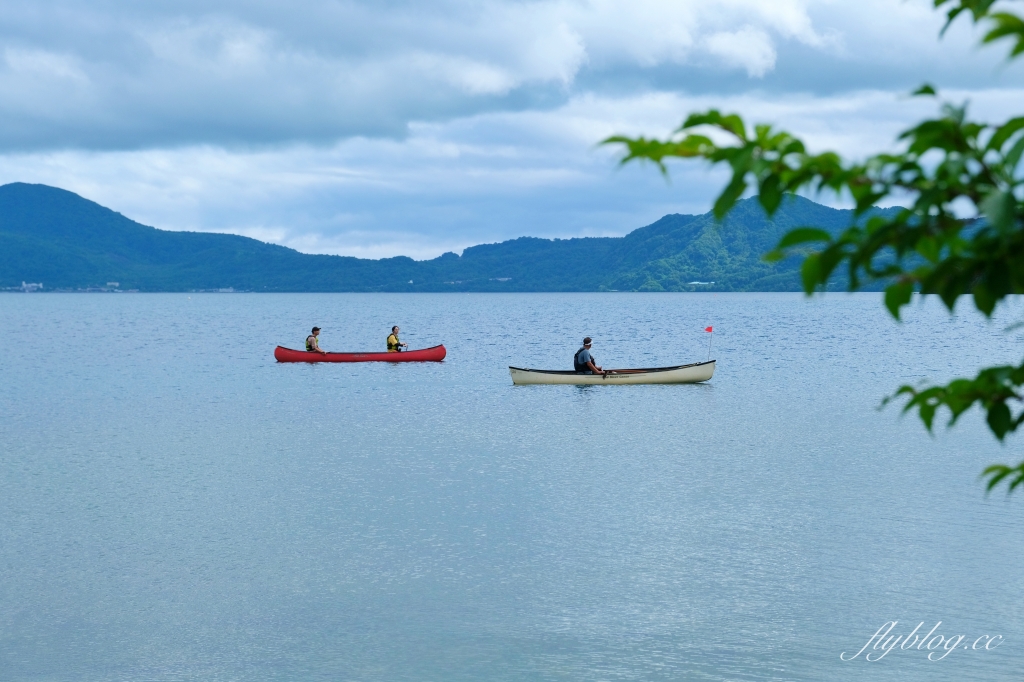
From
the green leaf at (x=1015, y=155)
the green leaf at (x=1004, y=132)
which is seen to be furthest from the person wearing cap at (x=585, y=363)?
the green leaf at (x=1015, y=155)

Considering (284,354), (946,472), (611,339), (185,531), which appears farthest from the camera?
(611,339)

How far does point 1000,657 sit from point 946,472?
1454 centimetres

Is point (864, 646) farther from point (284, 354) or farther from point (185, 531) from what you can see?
point (284, 354)

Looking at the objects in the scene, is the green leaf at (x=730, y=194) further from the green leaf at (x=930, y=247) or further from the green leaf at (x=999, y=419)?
the green leaf at (x=999, y=419)

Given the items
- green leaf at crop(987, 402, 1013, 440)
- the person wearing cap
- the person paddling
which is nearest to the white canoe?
the person wearing cap

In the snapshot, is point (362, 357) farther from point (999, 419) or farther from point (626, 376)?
point (999, 419)

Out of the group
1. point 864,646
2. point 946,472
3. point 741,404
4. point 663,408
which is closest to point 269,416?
point 663,408

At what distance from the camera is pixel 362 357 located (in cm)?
6031

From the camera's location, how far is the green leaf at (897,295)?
362 cm

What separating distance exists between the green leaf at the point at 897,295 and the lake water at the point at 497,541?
40.3ft

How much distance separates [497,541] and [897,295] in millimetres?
19446

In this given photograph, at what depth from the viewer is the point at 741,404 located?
47781 mm

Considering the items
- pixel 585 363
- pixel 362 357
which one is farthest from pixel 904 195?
pixel 362 357

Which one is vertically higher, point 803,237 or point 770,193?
point 770,193
